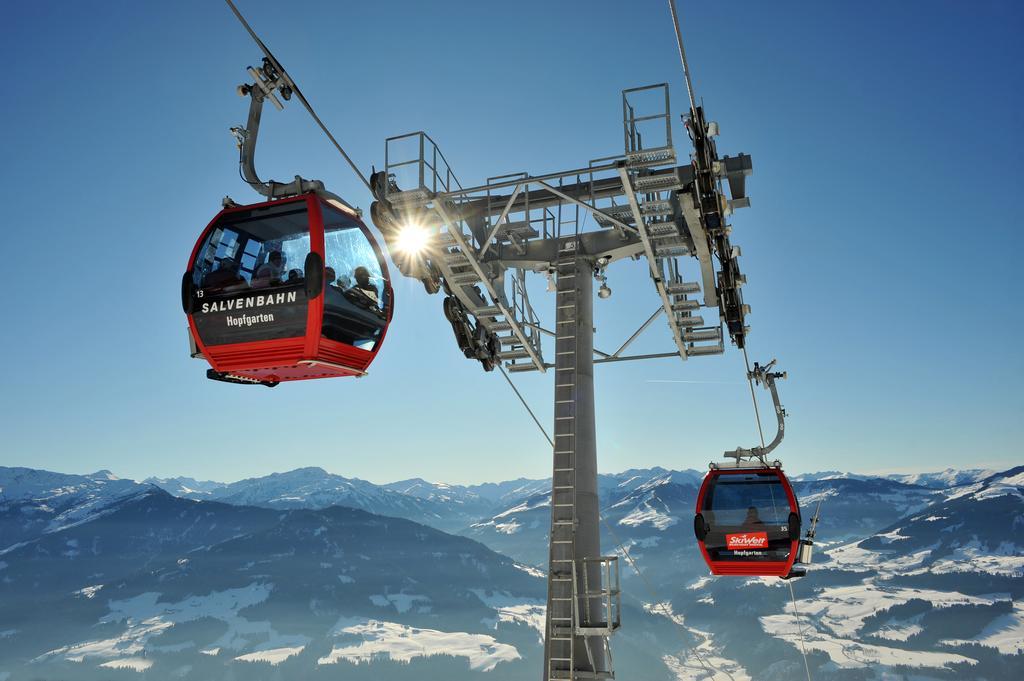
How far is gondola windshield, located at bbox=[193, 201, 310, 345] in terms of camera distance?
8.59m

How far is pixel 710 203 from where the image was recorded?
10680 mm

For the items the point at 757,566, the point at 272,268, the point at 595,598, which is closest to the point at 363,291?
the point at 272,268

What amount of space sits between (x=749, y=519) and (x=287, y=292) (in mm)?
13099

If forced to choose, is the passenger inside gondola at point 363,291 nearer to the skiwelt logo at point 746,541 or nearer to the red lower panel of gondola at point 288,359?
the red lower panel of gondola at point 288,359

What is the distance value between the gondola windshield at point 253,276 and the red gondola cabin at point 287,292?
0.01 m

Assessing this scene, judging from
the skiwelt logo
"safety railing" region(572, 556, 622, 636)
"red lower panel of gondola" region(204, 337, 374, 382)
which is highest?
"red lower panel of gondola" region(204, 337, 374, 382)

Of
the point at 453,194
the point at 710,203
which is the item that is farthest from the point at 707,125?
the point at 453,194

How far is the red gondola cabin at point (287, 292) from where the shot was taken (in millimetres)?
8578

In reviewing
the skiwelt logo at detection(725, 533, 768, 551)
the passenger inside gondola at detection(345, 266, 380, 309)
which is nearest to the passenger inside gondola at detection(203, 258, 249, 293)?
the passenger inside gondola at detection(345, 266, 380, 309)

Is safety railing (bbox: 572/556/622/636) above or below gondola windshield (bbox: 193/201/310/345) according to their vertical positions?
below

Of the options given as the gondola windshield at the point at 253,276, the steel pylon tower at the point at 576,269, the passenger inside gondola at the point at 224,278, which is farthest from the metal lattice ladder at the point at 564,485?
the passenger inside gondola at the point at 224,278

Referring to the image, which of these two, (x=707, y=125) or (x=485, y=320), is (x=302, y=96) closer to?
(x=707, y=125)

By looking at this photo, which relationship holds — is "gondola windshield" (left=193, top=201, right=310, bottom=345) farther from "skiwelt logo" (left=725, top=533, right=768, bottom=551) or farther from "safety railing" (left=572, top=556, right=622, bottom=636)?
"skiwelt logo" (left=725, top=533, right=768, bottom=551)

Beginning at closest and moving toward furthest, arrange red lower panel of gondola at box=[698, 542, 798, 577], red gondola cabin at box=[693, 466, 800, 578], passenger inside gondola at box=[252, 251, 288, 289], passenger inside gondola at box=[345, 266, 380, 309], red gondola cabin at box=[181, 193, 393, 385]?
red gondola cabin at box=[181, 193, 393, 385] < passenger inside gondola at box=[252, 251, 288, 289] < passenger inside gondola at box=[345, 266, 380, 309] < red lower panel of gondola at box=[698, 542, 798, 577] < red gondola cabin at box=[693, 466, 800, 578]
